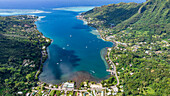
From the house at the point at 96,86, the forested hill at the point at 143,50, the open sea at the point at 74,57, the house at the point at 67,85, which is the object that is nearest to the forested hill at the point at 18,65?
the open sea at the point at 74,57

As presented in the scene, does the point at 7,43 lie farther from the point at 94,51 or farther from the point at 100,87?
the point at 100,87

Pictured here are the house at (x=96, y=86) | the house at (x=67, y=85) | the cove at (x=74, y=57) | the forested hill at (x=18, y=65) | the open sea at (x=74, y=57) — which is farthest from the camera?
the open sea at (x=74, y=57)

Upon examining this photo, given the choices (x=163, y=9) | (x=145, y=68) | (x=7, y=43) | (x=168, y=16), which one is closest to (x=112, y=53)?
(x=145, y=68)

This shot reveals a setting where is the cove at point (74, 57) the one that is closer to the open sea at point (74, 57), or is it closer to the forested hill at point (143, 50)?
the open sea at point (74, 57)

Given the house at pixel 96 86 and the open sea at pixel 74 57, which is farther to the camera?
the open sea at pixel 74 57

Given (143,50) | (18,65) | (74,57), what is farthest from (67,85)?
(143,50)

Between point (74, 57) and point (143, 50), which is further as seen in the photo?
point (143, 50)

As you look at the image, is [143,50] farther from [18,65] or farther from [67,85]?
[18,65]
